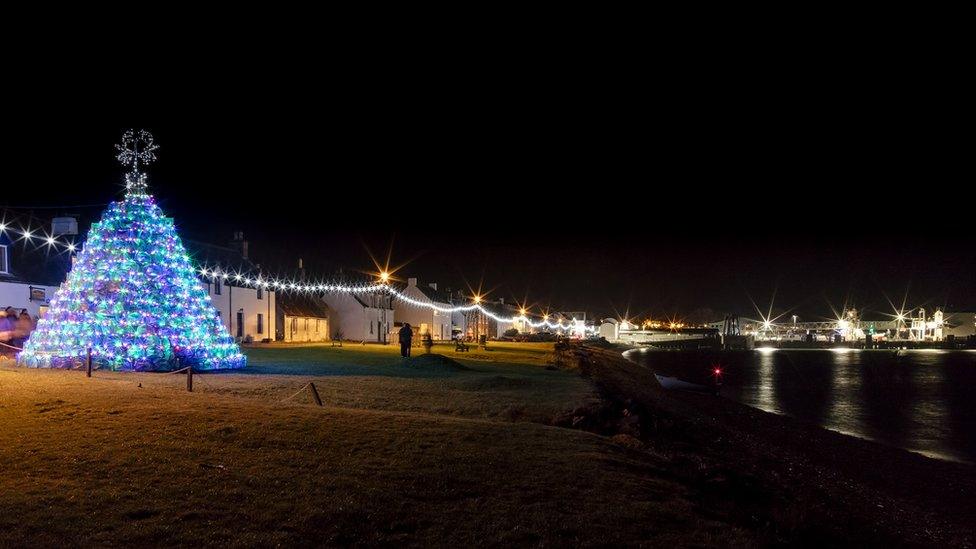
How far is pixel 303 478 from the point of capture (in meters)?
8.88

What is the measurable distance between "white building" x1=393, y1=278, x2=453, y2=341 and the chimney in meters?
22.8

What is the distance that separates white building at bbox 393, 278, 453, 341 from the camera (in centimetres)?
7369

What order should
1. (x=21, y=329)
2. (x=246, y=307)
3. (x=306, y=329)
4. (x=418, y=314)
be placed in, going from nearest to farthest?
(x=21, y=329) → (x=246, y=307) → (x=306, y=329) → (x=418, y=314)

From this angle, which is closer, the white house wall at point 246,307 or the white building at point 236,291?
the white building at point 236,291

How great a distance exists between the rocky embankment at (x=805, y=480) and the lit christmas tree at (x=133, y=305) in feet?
41.9

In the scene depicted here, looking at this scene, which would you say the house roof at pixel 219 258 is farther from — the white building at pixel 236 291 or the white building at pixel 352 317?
the white building at pixel 352 317

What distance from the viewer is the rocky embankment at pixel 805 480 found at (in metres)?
10.8

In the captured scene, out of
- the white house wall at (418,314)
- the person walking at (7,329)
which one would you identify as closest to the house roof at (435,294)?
the white house wall at (418,314)

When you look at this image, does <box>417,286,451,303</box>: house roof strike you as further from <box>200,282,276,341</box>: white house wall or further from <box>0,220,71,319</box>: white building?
<box>0,220,71,319</box>: white building

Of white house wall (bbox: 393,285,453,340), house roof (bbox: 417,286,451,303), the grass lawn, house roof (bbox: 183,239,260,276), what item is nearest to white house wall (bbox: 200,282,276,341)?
house roof (bbox: 183,239,260,276)

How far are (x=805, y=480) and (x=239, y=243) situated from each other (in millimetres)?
44291

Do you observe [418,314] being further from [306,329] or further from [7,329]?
[7,329]

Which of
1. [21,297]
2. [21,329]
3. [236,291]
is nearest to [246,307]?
[236,291]

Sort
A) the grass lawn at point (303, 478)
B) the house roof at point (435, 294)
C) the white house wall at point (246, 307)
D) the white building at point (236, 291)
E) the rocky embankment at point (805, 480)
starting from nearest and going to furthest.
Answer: the grass lawn at point (303, 478) < the rocky embankment at point (805, 480) < the white building at point (236, 291) < the white house wall at point (246, 307) < the house roof at point (435, 294)
